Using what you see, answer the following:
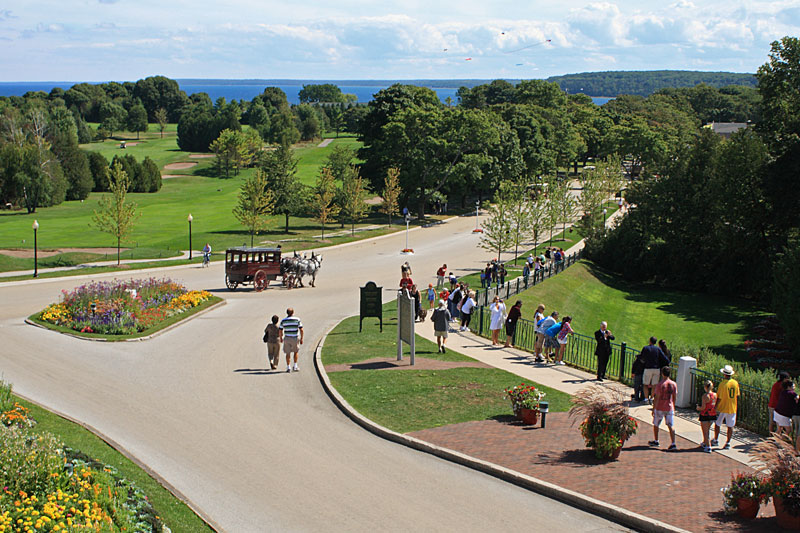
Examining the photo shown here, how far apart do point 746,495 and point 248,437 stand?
9448mm

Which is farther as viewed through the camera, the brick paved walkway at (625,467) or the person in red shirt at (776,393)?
the person in red shirt at (776,393)

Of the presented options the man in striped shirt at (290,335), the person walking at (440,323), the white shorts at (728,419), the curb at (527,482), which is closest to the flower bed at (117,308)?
the man in striped shirt at (290,335)

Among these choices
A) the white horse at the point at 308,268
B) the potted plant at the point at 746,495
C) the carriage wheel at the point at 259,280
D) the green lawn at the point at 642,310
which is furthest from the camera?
the green lawn at the point at 642,310

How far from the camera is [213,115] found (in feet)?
506

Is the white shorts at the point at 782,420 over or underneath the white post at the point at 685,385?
Result: over

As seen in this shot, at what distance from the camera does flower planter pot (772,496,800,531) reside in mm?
10836

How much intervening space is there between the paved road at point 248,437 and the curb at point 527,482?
176 mm

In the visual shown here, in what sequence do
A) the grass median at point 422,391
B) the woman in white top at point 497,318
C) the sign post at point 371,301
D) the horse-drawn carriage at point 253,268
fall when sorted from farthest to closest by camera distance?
the horse-drawn carriage at point 253,268 < the sign post at point 371,301 < the woman in white top at point 497,318 < the grass median at point 422,391

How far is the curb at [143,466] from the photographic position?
11.8 metres

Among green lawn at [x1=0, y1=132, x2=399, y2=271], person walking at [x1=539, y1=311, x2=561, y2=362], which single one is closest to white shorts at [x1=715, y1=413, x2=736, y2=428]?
person walking at [x1=539, y1=311, x2=561, y2=362]

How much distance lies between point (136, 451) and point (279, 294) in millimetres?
20736

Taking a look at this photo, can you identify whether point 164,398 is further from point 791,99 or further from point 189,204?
point 189,204

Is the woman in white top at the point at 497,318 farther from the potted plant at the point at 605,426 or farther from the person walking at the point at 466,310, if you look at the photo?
the potted plant at the point at 605,426

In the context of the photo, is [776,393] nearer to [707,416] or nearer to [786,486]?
[707,416]
